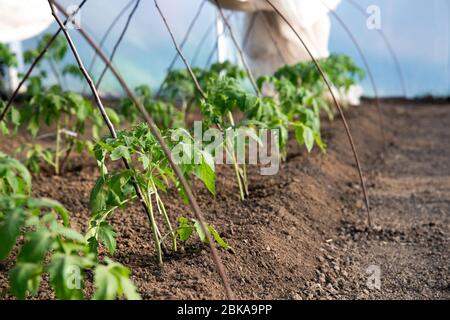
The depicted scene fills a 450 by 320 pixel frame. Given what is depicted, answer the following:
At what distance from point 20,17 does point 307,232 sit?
8.06 ft

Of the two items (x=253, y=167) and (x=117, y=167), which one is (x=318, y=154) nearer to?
(x=253, y=167)

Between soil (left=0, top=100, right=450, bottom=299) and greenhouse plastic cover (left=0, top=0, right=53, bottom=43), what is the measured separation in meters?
0.99

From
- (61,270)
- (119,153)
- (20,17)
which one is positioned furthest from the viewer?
(20,17)

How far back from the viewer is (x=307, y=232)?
9.18 feet

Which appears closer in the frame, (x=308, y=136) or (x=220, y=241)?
(x=220, y=241)

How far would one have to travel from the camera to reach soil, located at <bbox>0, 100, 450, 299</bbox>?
2211 mm

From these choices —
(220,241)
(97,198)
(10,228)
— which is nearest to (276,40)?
(220,241)

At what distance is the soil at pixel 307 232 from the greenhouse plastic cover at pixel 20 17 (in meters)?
0.99

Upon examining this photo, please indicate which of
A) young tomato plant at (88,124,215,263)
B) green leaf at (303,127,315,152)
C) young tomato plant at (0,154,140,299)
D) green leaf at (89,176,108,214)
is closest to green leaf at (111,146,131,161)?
young tomato plant at (88,124,215,263)

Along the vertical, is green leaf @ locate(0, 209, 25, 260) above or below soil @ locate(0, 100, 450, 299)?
above


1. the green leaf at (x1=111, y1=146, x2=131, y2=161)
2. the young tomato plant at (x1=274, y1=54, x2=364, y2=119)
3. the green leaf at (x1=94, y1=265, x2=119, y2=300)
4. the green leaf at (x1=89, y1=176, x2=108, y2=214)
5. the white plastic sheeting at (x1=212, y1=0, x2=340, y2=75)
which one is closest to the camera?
the green leaf at (x1=94, y1=265, x2=119, y2=300)

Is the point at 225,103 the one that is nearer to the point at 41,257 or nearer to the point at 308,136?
the point at 308,136

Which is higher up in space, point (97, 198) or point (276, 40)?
point (276, 40)

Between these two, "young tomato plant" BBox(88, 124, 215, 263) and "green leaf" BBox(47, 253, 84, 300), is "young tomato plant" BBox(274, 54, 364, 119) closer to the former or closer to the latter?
"young tomato plant" BBox(88, 124, 215, 263)
